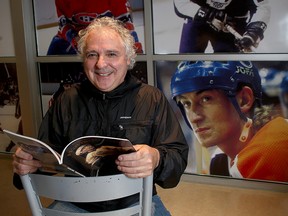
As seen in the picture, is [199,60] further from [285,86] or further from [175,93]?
[285,86]

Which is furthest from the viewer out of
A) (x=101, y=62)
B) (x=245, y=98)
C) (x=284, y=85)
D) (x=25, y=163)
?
(x=245, y=98)

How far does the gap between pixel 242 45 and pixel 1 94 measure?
2263 mm

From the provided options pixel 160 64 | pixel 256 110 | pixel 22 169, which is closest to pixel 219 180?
pixel 256 110

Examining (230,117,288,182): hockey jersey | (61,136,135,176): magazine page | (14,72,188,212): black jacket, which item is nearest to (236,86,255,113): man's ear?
(230,117,288,182): hockey jersey

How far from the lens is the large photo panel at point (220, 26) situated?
7.87 ft

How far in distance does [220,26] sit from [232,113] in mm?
624

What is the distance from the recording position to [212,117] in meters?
2.67

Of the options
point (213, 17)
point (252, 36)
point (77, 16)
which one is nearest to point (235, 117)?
point (252, 36)

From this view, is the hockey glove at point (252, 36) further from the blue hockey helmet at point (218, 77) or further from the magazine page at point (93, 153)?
the magazine page at point (93, 153)

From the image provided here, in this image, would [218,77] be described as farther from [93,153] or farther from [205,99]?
[93,153]

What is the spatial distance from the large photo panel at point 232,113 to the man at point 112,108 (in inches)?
47.9

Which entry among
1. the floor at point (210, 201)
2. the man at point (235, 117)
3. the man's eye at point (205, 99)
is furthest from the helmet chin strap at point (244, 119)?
the floor at point (210, 201)

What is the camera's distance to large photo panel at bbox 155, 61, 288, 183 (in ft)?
8.20

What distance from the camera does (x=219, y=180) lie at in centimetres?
278
